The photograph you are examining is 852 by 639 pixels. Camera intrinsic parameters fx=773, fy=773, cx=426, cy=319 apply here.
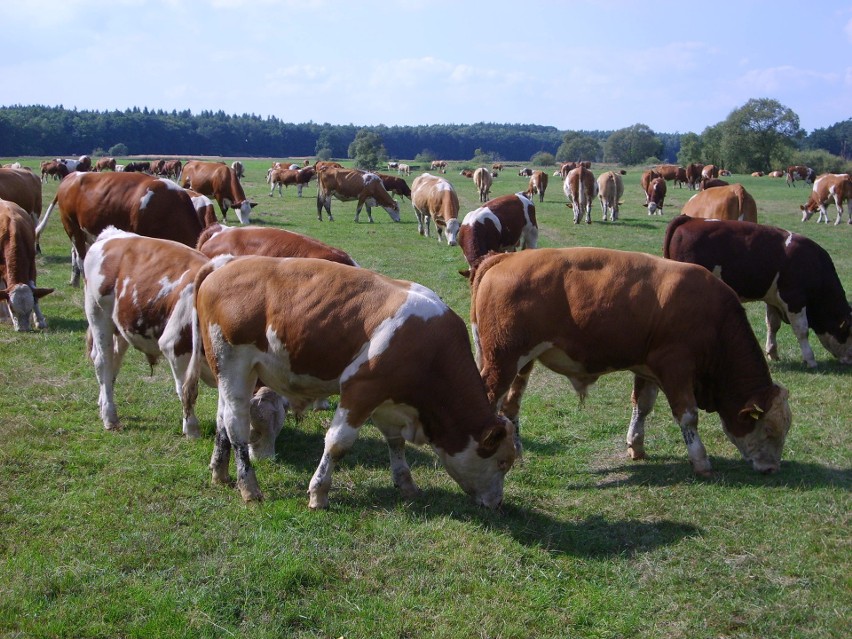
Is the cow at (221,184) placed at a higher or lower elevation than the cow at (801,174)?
lower

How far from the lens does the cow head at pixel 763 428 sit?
6.49 m

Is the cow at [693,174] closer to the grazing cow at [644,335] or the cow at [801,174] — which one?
→ the cow at [801,174]

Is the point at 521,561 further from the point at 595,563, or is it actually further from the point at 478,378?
the point at 478,378

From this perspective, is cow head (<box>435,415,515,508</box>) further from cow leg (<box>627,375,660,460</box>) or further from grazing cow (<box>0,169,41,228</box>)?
grazing cow (<box>0,169,41,228</box>)

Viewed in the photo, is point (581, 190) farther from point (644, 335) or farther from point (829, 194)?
point (644, 335)

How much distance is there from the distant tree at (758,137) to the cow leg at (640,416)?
251ft

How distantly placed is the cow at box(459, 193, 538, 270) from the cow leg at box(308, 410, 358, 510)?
10.7m

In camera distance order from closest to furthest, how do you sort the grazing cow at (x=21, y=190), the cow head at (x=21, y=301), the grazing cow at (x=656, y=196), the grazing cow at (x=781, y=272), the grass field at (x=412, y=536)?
the grass field at (x=412, y=536), the grazing cow at (x=781, y=272), the cow head at (x=21, y=301), the grazing cow at (x=21, y=190), the grazing cow at (x=656, y=196)

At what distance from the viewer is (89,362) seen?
9609 mm

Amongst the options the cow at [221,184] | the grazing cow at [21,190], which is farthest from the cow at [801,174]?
the grazing cow at [21,190]

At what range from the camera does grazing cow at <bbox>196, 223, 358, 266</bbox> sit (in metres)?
8.08

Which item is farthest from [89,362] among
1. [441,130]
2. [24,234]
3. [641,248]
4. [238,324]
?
[441,130]

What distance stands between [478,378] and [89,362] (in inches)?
237

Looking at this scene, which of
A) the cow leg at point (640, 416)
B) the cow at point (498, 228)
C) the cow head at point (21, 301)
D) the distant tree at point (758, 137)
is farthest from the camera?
the distant tree at point (758, 137)
